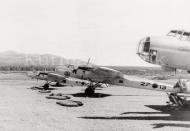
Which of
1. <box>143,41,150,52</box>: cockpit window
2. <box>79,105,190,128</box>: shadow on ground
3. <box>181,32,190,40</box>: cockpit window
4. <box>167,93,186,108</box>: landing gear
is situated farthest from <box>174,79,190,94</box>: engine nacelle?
<box>143,41,150,52</box>: cockpit window

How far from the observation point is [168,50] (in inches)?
511

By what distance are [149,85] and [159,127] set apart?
31.6ft

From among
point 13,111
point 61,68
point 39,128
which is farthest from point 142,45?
point 61,68

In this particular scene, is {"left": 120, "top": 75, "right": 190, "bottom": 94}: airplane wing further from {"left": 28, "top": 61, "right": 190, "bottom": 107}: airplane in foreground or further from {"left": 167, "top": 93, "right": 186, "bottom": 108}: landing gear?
{"left": 167, "top": 93, "right": 186, "bottom": 108}: landing gear

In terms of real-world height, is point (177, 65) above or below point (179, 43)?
below

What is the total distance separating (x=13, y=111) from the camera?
50.7 feet

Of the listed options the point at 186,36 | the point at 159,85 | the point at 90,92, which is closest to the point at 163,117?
the point at 186,36

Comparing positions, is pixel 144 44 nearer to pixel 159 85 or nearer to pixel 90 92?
pixel 159 85

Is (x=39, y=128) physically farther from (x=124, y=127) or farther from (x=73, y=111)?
(x=73, y=111)

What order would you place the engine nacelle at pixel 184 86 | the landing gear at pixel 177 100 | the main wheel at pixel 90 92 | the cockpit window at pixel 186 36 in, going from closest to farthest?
the cockpit window at pixel 186 36
the engine nacelle at pixel 184 86
the landing gear at pixel 177 100
the main wheel at pixel 90 92

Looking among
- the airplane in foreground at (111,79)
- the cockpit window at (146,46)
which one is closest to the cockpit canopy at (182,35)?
the cockpit window at (146,46)

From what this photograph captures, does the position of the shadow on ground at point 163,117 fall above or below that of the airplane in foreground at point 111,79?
below

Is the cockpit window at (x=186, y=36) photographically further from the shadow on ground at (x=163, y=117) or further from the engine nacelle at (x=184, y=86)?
the engine nacelle at (x=184, y=86)

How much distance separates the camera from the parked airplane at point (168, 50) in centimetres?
1295
